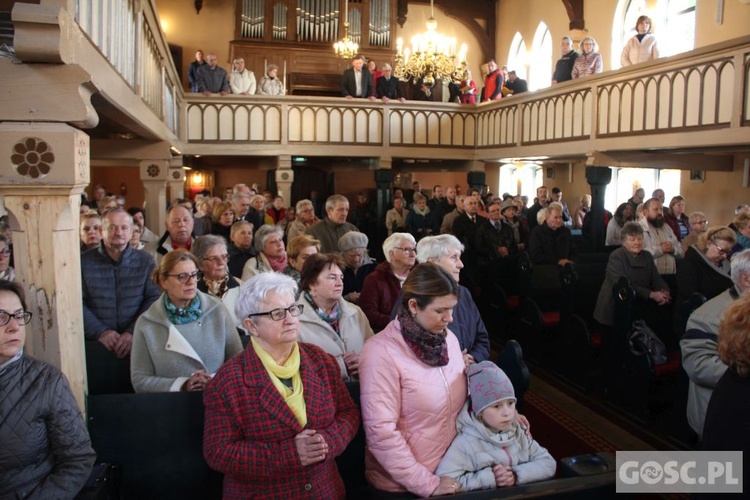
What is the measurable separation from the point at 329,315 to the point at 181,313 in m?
0.68

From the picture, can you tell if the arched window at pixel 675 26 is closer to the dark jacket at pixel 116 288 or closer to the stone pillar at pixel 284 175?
the stone pillar at pixel 284 175

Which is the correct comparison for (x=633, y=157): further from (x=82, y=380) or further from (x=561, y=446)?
Answer: (x=82, y=380)

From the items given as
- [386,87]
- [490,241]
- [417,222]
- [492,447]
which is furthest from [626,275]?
[386,87]

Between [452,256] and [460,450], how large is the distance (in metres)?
1.35

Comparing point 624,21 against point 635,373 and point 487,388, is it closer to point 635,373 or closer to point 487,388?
point 635,373

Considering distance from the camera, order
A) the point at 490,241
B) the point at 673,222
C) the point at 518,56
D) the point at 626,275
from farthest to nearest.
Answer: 1. the point at 518,56
2. the point at 673,222
3. the point at 490,241
4. the point at 626,275

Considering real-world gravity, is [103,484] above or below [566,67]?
below

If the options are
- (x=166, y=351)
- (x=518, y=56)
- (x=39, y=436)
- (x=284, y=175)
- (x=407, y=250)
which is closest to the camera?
(x=39, y=436)

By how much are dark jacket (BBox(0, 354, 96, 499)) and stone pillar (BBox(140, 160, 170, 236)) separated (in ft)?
16.3

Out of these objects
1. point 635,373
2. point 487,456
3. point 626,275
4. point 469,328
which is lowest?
point 635,373

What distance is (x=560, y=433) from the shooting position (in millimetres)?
4348

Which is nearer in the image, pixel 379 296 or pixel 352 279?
pixel 379 296

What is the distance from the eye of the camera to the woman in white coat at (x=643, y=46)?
27.9 ft

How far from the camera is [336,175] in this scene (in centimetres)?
1609
